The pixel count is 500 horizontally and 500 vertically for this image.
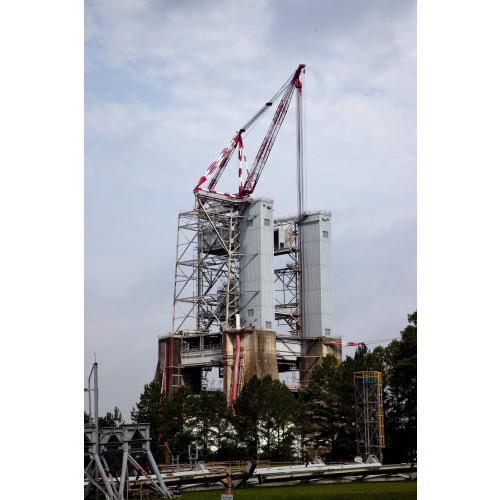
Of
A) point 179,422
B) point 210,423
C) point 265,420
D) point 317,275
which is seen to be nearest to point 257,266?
point 317,275

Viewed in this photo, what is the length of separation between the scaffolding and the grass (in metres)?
27.2

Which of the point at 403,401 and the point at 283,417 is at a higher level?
the point at 403,401

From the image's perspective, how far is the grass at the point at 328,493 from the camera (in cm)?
3564

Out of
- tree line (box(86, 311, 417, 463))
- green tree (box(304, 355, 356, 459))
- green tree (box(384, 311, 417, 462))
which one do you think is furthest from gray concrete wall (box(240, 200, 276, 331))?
green tree (box(384, 311, 417, 462))

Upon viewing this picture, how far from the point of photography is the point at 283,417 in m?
82.4

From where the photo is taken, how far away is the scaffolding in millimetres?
73812

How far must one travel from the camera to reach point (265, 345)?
111m

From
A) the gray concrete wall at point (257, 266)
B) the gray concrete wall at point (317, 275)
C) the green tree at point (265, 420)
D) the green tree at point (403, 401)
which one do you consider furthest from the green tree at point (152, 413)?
the gray concrete wall at point (317, 275)

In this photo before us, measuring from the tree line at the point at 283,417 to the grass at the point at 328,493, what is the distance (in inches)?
1188

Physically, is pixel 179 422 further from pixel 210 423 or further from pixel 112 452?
pixel 112 452

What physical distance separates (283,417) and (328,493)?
44065 millimetres
